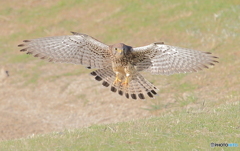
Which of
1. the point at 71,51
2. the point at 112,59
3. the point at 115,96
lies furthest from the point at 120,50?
the point at 115,96

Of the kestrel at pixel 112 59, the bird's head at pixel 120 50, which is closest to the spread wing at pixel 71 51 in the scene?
the kestrel at pixel 112 59

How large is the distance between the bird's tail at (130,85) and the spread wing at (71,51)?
0.23 metres

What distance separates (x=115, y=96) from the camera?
16.4m

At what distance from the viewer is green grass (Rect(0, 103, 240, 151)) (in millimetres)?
8711

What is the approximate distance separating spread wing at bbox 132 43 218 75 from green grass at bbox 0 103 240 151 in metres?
1.07

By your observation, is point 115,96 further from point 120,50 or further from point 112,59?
point 120,50

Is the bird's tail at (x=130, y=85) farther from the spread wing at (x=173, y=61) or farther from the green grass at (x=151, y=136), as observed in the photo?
the green grass at (x=151, y=136)

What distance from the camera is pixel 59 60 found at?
429 inches

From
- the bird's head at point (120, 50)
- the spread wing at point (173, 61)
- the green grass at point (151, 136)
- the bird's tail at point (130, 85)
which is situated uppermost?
the bird's head at point (120, 50)

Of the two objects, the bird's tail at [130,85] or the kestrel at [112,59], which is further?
the bird's tail at [130,85]

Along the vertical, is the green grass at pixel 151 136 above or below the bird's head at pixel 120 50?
below

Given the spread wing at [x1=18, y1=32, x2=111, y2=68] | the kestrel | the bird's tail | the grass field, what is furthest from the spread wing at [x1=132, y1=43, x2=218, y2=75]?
the grass field

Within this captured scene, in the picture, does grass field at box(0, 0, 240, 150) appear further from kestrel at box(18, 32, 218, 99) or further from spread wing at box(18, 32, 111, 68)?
spread wing at box(18, 32, 111, 68)

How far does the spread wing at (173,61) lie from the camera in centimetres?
1095
